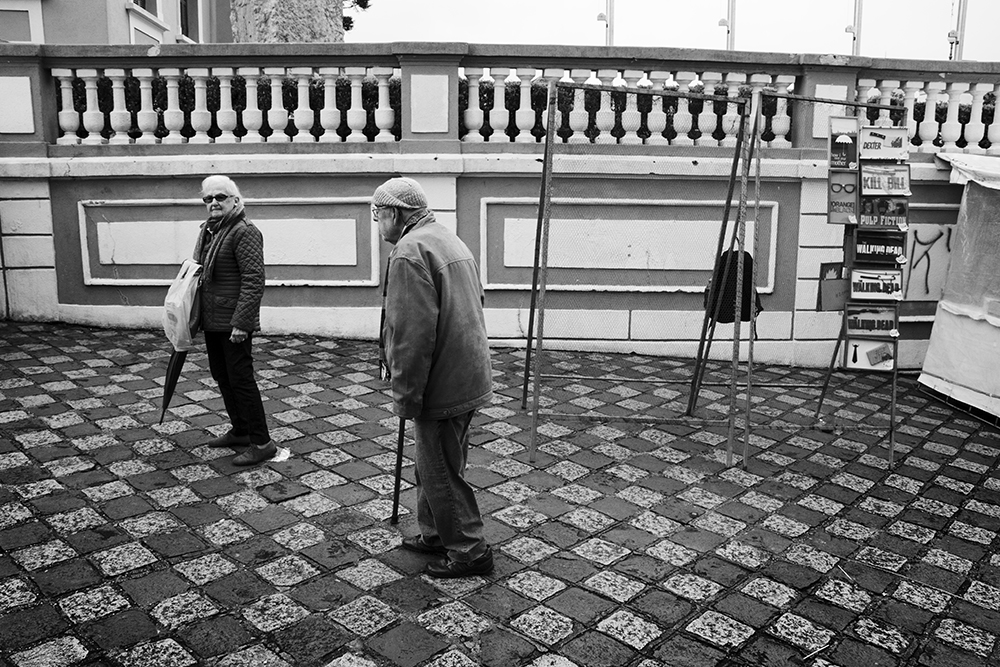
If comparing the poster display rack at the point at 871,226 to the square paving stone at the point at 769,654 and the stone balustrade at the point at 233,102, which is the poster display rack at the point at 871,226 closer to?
the square paving stone at the point at 769,654

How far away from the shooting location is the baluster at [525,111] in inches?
324

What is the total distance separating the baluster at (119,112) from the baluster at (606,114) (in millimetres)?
4652

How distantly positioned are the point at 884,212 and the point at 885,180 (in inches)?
8.5

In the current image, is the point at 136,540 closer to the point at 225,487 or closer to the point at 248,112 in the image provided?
the point at 225,487

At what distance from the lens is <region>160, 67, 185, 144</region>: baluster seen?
27.6ft

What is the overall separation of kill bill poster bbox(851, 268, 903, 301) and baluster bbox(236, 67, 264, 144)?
18.6ft

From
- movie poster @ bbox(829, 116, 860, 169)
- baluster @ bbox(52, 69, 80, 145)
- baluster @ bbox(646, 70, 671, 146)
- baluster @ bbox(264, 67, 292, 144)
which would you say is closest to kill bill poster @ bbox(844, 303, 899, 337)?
movie poster @ bbox(829, 116, 860, 169)

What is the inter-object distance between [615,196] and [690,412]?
2.63m

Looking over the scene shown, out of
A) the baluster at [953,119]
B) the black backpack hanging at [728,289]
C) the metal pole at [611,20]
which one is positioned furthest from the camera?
the metal pole at [611,20]

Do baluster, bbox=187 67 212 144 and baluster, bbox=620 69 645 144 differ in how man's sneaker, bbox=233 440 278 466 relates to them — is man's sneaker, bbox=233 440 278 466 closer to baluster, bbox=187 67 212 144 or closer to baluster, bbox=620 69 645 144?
baluster, bbox=187 67 212 144

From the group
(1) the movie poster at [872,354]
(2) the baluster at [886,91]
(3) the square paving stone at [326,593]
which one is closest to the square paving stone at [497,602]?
(3) the square paving stone at [326,593]

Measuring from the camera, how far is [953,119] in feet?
28.1

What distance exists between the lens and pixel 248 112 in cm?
837

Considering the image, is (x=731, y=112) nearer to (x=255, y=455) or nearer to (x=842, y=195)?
(x=842, y=195)
